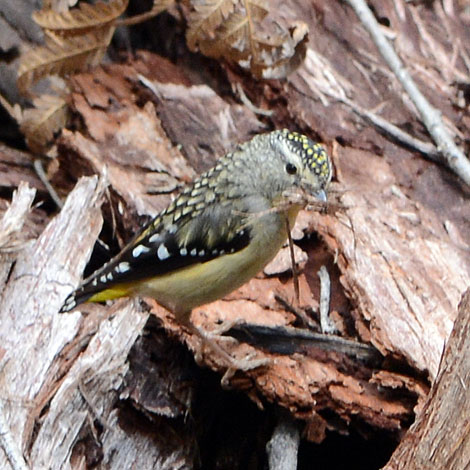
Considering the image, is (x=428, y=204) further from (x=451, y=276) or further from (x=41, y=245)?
(x=41, y=245)

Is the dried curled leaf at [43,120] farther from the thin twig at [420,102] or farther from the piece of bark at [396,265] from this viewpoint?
the thin twig at [420,102]

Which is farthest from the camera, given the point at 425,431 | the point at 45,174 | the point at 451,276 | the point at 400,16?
the point at 400,16

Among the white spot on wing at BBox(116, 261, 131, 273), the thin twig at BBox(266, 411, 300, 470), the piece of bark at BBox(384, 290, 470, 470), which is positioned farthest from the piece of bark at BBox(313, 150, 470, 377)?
the white spot on wing at BBox(116, 261, 131, 273)

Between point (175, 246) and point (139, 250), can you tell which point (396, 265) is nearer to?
point (175, 246)

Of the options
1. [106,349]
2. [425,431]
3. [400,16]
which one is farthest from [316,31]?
[425,431]

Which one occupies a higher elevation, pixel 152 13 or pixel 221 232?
pixel 152 13

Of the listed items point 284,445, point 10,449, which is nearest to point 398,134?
point 284,445
